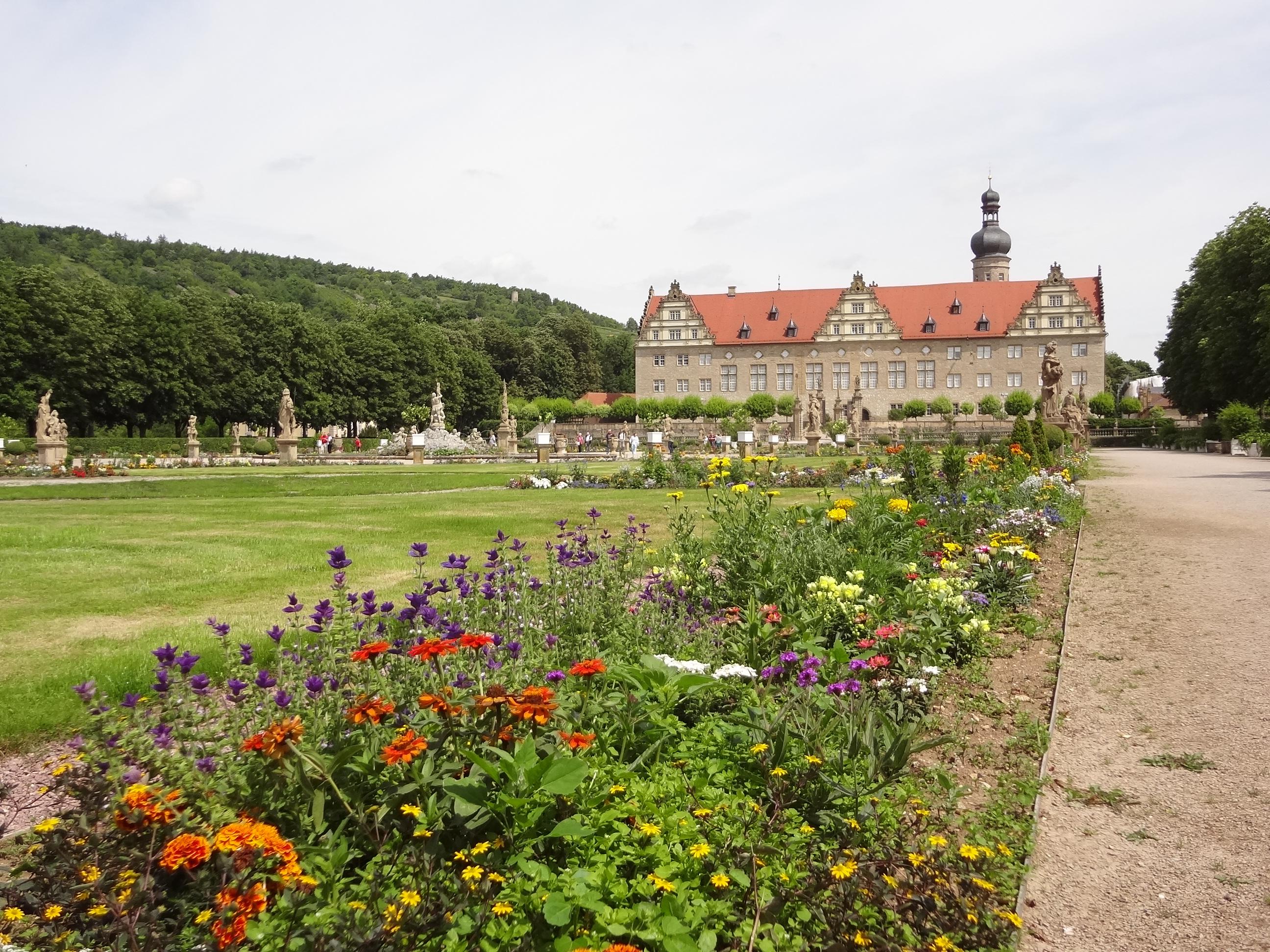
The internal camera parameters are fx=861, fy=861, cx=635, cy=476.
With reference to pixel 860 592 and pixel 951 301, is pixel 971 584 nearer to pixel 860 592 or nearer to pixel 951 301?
pixel 860 592

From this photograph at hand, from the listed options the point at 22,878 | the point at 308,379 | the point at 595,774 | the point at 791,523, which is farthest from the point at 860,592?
the point at 308,379

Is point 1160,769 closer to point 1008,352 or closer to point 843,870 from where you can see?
Answer: point 843,870

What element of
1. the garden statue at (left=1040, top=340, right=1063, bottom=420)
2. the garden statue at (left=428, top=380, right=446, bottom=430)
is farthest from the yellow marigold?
the garden statue at (left=428, top=380, right=446, bottom=430)

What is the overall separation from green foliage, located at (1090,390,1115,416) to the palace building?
1.65 m

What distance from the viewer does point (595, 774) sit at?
123 inches

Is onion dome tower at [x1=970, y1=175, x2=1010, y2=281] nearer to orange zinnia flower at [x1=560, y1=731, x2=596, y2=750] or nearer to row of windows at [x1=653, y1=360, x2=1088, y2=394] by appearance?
row of windows at [x1=653, y1=360, x2=1088, y2=394]

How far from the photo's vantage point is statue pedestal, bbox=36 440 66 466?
31.8 m

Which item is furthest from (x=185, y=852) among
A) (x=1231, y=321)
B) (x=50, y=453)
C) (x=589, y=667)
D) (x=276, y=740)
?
(x=1231, y=321)

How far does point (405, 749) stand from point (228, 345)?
187 feet

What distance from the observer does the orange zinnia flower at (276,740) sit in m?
2.54

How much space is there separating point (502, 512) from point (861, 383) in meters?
63.4

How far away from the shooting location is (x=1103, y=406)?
2569 inches

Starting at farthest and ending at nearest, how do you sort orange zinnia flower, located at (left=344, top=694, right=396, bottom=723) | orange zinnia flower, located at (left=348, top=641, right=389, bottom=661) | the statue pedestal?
the statue pedestal → orange zinnia flower, located at (left=348, top=641, right=389, bottom=661) → orange zinnia flower, located at (left=344, top=694, right=396, bottom=723)

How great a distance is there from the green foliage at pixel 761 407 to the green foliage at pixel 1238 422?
108ft
